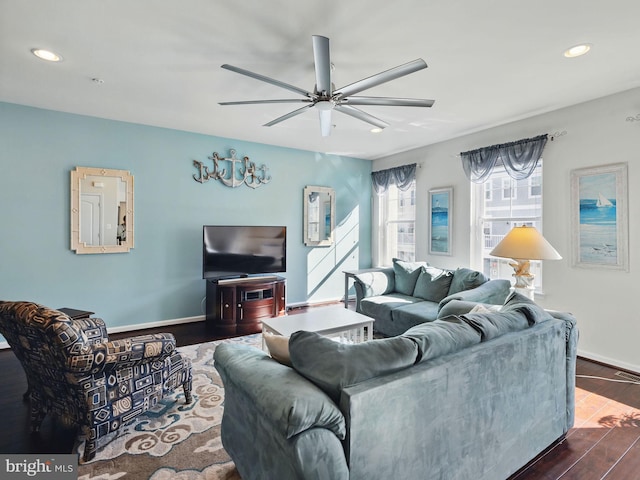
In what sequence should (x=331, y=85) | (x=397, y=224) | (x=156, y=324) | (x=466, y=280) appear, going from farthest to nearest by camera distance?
(x=397, y=224) → (x=156, y=324) → (x=466, y=280) → (x=331, y=85)

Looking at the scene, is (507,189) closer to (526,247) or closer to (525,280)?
(525,280)

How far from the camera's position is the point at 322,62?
6.75 ft

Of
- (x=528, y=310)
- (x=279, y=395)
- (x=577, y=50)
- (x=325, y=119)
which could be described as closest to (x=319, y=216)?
(x=325, y=119)

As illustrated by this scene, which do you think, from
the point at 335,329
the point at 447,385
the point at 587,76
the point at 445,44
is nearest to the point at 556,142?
the point at 587,76

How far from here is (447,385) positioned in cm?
144

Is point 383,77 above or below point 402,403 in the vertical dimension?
above

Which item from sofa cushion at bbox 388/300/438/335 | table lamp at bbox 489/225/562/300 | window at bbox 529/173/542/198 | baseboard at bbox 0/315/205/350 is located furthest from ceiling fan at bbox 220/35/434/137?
baseboard at bbox 0/315/205/350

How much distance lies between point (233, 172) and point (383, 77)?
10.5 ft

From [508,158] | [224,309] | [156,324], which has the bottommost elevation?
[156,324]

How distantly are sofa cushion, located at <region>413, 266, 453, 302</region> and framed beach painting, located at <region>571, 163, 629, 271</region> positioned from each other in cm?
132

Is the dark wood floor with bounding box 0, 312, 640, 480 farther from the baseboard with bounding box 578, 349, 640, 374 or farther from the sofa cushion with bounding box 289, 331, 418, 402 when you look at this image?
the sofa cushion with bounding box 289, 331, 418, 402

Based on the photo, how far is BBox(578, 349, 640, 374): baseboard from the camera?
10.2 feet

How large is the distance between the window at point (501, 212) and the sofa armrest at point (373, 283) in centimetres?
121

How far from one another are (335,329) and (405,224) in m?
3.40
